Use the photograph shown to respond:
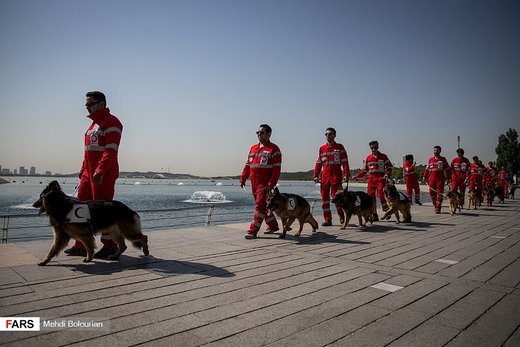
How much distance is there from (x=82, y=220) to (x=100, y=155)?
106cm

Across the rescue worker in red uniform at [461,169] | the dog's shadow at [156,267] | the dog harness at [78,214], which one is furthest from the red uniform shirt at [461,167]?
the dog harness at [78,214]

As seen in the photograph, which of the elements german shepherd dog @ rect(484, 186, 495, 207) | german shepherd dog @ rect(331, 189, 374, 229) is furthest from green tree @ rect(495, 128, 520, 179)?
german shepherd dog @ rect(331, 189, 374, 229)

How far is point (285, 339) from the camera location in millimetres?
2285

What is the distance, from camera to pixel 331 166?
330 inches

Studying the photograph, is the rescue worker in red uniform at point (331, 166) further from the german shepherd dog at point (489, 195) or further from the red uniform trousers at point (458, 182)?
the german shepherd dog at point (489, 195)

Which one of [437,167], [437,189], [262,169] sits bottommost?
[437,189]

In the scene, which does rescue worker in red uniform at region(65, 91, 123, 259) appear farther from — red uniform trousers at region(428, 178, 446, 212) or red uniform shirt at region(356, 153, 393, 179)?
red uniform trousers at region(428, 178, 446, 212)

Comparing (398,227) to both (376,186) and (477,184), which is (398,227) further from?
(477,184)

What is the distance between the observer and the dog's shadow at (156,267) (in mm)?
3902

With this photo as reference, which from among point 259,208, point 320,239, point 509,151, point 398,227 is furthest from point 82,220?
point 509,151

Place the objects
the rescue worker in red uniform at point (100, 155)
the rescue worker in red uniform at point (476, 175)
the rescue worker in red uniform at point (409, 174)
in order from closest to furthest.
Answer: the rescue worker in red uniform at point (100, 155)
the rescue worker in red uniform at point (409, 174)
the rescue worker in red uniform at point (476, 175)

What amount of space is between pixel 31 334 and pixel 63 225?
2.16 metres

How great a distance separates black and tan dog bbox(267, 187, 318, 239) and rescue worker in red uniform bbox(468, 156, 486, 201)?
12.1m

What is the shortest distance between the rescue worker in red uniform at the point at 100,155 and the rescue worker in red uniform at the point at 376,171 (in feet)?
22.0
